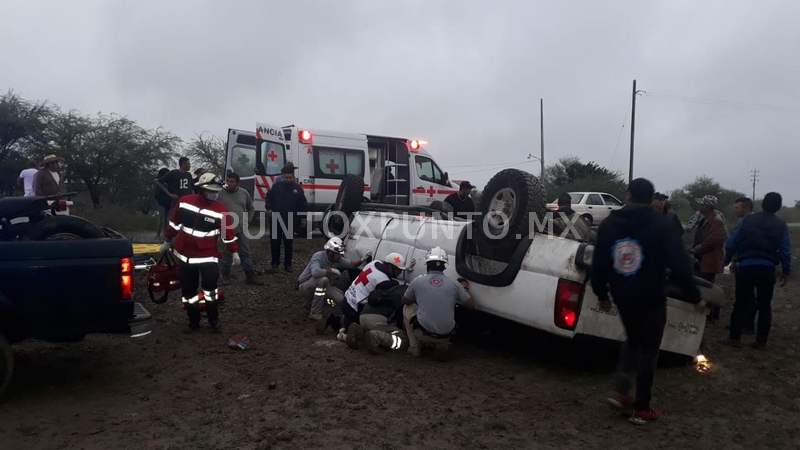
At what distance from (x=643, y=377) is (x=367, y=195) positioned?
36.9 feet

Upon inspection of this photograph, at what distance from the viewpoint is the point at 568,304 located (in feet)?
16.0

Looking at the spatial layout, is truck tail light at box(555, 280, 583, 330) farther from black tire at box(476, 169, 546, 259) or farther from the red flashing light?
the red flashing light

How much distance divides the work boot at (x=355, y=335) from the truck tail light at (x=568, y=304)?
2.02 m

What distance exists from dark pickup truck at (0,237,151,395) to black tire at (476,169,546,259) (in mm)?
3091

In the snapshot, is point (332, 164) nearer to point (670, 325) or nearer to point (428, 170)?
point (428, 170)

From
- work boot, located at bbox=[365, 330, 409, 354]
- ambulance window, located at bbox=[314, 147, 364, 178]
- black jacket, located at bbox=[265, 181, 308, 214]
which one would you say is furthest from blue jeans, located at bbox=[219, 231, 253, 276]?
ambulance window, located at bbox=[314, 147, 364, 178]

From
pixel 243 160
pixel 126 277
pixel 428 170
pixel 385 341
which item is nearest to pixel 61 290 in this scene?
pixel 126 277

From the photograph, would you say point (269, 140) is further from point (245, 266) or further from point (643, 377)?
point (643, 377)

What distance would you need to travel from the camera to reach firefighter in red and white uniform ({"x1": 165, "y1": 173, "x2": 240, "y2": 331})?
21.0 ft

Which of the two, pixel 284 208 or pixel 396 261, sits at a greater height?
pixel 284 208

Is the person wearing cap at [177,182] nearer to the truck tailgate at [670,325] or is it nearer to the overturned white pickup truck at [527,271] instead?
the overturned white pickup truck at [527,271]

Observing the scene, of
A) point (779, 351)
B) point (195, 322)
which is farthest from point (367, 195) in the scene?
point (779, 351)

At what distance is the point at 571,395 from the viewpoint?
4.95 meters

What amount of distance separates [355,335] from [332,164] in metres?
9.25
